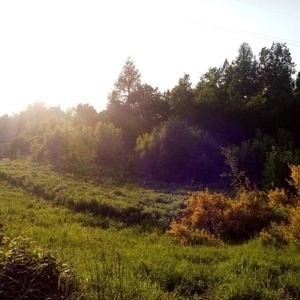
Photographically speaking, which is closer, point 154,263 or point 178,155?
point 154,263

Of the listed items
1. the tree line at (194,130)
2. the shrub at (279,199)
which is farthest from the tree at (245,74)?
the shrub at (279,199)

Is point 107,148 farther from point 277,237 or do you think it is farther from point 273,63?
point 273,63

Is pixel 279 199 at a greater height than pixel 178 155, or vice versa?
pixel 178 155

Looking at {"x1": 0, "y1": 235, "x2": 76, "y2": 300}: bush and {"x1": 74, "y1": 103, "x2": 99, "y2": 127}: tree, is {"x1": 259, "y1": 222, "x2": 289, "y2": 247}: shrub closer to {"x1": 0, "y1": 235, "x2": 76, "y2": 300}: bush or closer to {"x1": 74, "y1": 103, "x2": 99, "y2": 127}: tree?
{"x1": 0, "y1": 235, "x2": 76, "y2": 300}: bush

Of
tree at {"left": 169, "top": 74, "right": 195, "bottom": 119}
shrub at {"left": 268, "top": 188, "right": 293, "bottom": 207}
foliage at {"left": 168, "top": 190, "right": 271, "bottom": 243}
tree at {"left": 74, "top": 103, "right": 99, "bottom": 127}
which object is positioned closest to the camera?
foliage at {"left": 168, "top": 190, "right": 271, "bottom": 243}

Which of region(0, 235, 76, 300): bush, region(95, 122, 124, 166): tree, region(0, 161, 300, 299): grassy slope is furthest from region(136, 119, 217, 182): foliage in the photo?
region(0, 235, 76, 300): bush

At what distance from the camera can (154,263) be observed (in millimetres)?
7090

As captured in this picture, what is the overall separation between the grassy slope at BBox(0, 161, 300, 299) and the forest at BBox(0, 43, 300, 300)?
0.02 meters

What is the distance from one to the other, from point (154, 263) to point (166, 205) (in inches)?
272

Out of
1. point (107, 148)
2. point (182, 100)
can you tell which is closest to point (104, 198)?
point (107, 148)

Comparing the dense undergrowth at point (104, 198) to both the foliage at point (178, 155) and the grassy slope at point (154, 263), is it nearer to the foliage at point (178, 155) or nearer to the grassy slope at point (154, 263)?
the grassy slope at point (154, 263)

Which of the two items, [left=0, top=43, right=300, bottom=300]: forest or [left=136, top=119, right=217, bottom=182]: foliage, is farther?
[left=136, top=119, right=217, bottom=182]: foliage

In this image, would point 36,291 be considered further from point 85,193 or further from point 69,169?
point 69,169

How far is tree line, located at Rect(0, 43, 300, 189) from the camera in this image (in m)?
24.5
